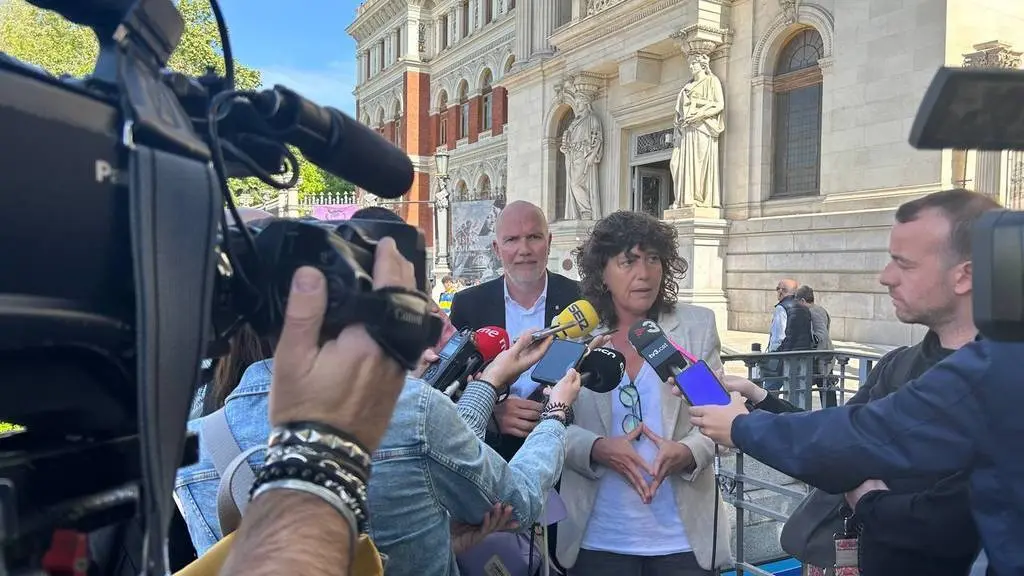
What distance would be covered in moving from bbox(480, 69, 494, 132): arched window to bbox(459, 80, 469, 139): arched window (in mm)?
1385

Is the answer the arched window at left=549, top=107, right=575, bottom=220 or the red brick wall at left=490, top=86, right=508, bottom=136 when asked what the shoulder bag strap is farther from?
the red brick wall at left=490, top=86, right=508, bottom=136

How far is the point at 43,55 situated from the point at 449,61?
64.3 feet

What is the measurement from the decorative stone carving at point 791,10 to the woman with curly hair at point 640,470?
1146 centimetres

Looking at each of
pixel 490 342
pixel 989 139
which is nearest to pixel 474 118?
pixel 490 342

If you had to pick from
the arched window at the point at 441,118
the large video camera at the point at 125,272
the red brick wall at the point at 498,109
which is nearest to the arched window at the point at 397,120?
the arched window at the point at 441,118

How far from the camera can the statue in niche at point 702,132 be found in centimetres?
1361

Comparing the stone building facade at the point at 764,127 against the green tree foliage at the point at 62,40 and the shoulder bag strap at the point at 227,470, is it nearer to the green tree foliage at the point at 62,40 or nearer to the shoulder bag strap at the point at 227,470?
the green tree foliage at the point at 62,40

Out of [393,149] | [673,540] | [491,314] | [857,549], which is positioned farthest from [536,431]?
[491,314]

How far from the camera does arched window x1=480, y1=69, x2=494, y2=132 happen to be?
29.9 metres

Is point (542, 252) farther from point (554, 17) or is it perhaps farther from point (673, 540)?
point (554, 17)

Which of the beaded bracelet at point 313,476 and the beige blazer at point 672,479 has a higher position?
the beaded bracelet at point 313,476

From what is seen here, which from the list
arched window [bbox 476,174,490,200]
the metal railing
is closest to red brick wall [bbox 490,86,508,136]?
arched window [bbox 476,174,490,200]

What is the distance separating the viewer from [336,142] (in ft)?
3.23

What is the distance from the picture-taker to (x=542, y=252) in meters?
3.73
